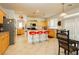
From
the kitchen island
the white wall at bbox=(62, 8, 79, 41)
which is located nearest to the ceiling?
the white wall at bbox=(62, 8, 79, 41)

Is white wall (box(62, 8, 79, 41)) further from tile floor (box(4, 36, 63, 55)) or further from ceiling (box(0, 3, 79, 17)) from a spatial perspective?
tile floor (box(4, 36, 63, 55))

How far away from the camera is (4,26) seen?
6.73 meters

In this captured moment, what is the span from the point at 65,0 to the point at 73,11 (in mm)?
6770

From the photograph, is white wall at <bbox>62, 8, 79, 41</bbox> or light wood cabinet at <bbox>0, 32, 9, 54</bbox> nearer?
light wood cabinet at <bbox>0, 32, 9, 54</bbox>

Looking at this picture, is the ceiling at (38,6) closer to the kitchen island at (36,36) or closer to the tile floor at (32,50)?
the kitchen island at (36,36)

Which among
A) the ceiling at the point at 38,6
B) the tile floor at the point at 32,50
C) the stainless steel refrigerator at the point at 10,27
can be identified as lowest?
the tile floor at the point at 32,50

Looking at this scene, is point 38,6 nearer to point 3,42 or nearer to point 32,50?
point 32,50

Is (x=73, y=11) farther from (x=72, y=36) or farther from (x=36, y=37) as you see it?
(x=36, y=37)

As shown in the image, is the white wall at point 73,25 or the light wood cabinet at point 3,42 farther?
the white wall at point 73,25

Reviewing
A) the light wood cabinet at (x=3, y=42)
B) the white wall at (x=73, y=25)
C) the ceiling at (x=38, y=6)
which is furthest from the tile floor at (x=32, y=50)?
the ceiling at (x=38, y=6)

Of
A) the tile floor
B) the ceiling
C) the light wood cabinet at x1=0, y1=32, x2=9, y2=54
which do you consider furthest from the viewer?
the ceiling
